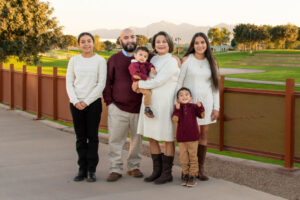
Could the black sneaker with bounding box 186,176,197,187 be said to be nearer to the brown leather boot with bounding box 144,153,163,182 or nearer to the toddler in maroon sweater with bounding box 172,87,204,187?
the toddler in maroon sweater with bounding box 172,87,204,187

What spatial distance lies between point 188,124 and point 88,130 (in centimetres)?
134

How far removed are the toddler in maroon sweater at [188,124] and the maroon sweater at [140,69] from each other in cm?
46

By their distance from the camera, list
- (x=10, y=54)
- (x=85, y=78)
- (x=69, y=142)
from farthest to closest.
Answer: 1. (x=10, y=54)
2. (x=69, y=142)
3. (x=85, y=78)

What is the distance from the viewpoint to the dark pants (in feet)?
18.1

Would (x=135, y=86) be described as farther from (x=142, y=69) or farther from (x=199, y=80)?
(x=199, y=80)

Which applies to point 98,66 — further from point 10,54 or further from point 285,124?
point 10,54

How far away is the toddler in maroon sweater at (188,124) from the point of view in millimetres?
5117

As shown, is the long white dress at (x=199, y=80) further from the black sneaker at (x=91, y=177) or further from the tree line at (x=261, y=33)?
the tree line at (x=261, y=33)

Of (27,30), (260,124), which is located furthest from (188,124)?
(27,30)

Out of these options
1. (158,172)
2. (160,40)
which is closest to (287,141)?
(158,172)

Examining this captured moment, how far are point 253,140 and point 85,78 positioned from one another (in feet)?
10.5

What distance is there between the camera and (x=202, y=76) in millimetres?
5410

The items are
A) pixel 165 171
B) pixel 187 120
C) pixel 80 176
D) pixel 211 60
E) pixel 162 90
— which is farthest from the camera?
pixel 80 176

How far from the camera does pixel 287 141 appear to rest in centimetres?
648
